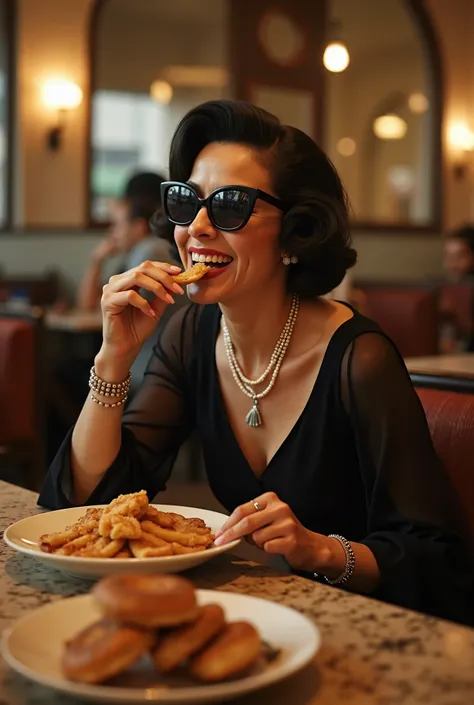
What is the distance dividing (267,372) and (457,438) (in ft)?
1.16

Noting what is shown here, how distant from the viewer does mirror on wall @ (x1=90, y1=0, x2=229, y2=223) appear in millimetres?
10930

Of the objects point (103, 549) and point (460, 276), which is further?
point (460, 276)

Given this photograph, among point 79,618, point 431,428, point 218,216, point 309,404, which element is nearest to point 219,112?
point 218,216

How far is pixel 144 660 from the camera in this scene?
0.84 m

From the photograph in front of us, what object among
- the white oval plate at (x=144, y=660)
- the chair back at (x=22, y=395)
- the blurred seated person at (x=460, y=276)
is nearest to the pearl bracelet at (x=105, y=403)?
the white oval plate at (x=144, y=660)

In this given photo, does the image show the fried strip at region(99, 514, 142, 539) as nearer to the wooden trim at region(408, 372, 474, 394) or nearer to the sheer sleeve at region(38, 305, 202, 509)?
the sheer sleeve at region(38, 305, 202, 509)

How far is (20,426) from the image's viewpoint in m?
3.66

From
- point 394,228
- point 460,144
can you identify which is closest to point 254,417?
point 394,228

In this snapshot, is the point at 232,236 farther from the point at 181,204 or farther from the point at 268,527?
the point at 268,527

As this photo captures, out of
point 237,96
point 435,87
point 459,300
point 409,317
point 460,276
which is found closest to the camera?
point 409,317

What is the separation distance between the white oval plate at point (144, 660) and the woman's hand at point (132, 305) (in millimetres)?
689

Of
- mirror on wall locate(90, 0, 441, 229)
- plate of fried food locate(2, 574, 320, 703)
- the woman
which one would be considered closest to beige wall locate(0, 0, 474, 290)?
mirror on wall locate(90, 0, 441, 229)

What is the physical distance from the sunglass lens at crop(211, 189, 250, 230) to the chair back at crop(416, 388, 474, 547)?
44 cm

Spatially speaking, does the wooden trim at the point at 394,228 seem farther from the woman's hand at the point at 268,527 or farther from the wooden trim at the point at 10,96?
the woman's hand at the point at 268,527
